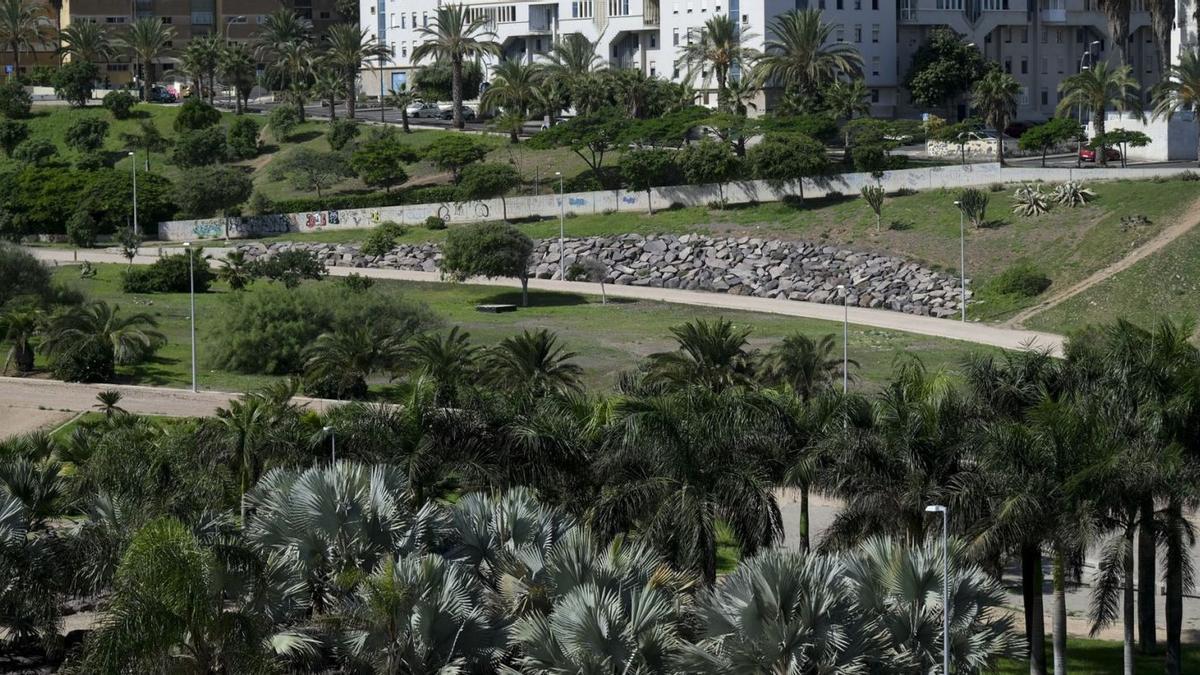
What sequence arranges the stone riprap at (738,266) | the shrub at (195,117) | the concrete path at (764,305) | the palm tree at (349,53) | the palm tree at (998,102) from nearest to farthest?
the concrete path at (764,305), the stone riprap at (738,266), the palm tree at (998,102), the shrub at (195,117), the palm tree at (349,53)

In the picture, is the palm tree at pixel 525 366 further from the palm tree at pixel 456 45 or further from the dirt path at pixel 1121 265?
the palm tree at pixel 456 45

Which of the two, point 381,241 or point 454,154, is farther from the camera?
point 454,154

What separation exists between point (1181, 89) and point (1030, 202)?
10896 mm

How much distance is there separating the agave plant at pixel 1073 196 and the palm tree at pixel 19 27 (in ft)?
288

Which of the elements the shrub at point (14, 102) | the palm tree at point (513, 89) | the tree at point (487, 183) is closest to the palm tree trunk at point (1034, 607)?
the tree at point (487, 183)

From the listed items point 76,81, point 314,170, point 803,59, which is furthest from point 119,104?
point 803,59

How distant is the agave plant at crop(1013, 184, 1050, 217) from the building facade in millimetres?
31677

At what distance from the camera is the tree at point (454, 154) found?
110m

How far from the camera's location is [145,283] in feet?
289

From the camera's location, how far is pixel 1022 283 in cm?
8250

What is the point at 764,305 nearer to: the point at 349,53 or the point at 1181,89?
the point at 1181,89

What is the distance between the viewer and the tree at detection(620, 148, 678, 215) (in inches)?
4035

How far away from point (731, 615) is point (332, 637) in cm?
687

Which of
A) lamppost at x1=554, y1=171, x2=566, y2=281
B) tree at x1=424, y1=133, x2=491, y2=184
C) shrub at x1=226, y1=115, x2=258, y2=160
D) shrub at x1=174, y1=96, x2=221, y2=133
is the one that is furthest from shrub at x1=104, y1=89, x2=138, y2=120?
lamppost at x1=554, y1=171, x2=566, y2=281
